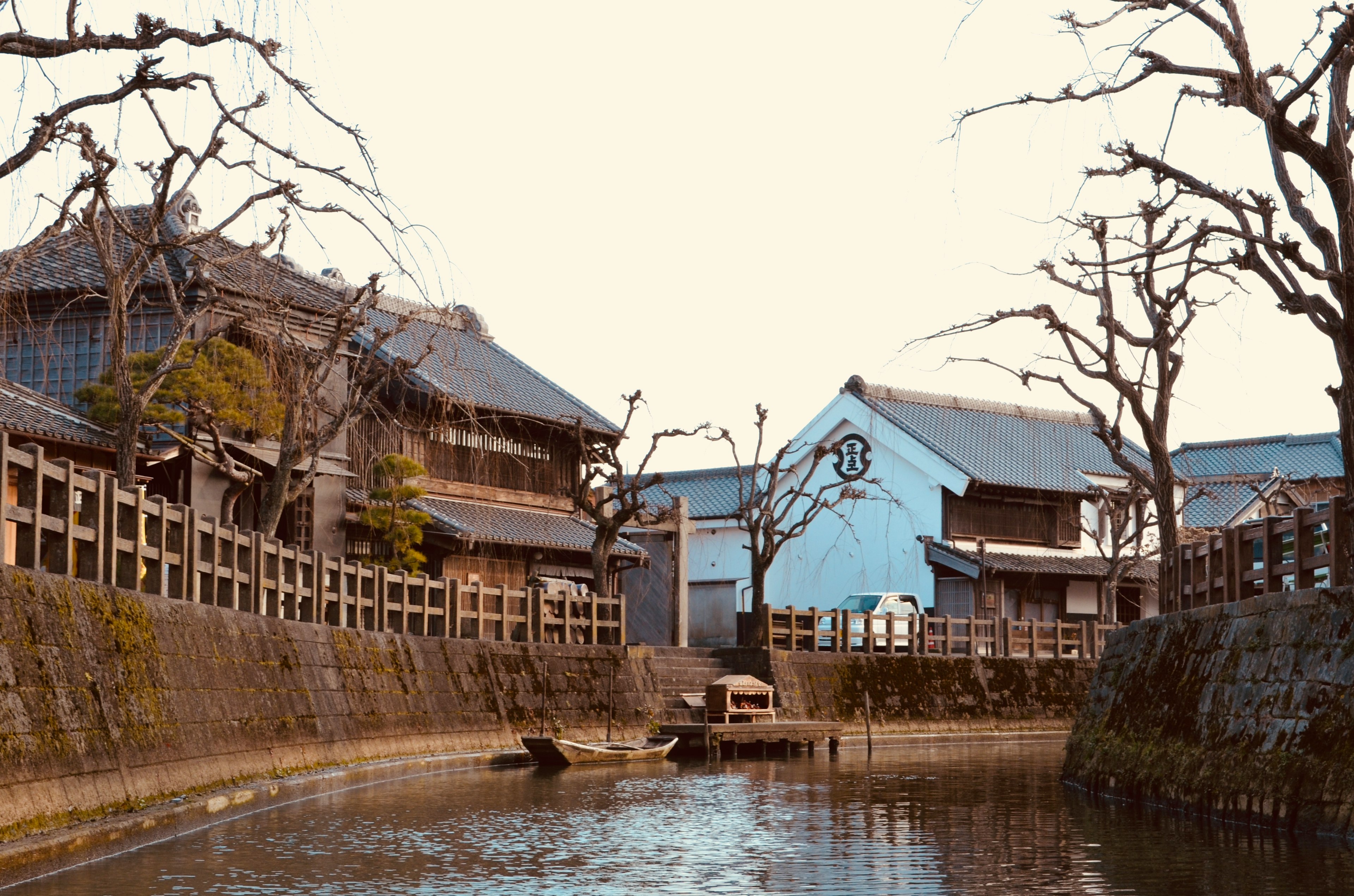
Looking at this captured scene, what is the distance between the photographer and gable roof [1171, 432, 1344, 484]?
5541 cm

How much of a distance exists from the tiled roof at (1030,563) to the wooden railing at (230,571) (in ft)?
52.7

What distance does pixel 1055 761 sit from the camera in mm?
26391

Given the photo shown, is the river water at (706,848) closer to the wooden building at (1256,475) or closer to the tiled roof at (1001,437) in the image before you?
the tiled roof at (1001,437)

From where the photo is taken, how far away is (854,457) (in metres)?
48.1

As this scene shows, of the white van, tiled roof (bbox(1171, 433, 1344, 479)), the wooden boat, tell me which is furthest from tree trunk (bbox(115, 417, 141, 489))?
tiled roof (bbox(1171, 433, 1344, 479))

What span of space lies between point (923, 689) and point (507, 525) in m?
10.9

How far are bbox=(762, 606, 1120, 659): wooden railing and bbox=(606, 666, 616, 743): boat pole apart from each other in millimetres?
5287

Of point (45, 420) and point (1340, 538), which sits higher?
point (45, 420)

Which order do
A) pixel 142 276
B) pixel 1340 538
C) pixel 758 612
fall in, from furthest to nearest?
pixel 758 612 < pixel 142 276 < pixel 1340 538

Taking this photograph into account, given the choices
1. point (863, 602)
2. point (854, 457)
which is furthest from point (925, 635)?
point (854, 457)

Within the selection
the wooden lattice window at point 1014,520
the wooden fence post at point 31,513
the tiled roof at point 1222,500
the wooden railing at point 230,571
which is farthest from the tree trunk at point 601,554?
the tiled roof at point 1222,500

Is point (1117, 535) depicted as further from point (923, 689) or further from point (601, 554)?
point (601, 554)

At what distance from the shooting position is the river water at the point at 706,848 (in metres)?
10.4

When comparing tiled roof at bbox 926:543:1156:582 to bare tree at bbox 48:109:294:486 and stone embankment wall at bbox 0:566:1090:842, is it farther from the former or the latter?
bare tree at bbox 48:109:294:486
